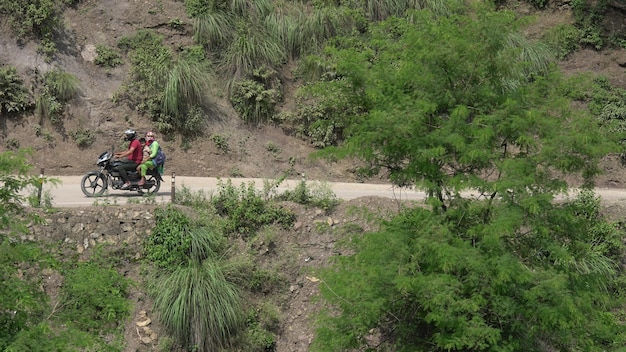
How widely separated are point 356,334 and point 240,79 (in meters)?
12.4

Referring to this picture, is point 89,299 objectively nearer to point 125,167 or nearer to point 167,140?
point 125,167

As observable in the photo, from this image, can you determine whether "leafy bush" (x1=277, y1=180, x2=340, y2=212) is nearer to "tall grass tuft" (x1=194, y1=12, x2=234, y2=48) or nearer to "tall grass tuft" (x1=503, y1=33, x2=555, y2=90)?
"tall grass tuft" (x1=194, y1=12, x2=234, y2=48)

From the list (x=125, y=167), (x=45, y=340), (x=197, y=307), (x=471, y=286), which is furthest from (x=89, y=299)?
(x=125, y=167)

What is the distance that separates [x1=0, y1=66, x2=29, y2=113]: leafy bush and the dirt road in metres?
2.67

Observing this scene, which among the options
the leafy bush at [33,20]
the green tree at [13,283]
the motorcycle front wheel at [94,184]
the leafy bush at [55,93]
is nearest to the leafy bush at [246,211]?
the motorcycle front wheel at [94,184]

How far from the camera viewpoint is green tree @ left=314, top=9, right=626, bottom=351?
12664mm

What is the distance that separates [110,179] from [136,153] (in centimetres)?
86

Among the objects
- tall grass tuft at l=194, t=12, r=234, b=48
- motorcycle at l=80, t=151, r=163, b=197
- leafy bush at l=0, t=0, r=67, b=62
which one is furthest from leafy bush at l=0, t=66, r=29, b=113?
tall grass tuft at l=194, t=12, r=234, b=48

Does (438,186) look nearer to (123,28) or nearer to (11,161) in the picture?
(11,161)

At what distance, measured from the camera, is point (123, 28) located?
25438mm

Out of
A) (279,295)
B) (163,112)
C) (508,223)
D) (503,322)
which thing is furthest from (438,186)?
(163,112)

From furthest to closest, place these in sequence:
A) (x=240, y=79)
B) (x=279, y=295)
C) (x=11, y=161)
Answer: (x=240, y=79)
(x=279, y=295)
(x=11, y=161)

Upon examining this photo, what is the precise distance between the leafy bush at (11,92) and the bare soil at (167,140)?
1.16 ft

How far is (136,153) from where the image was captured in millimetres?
19312
